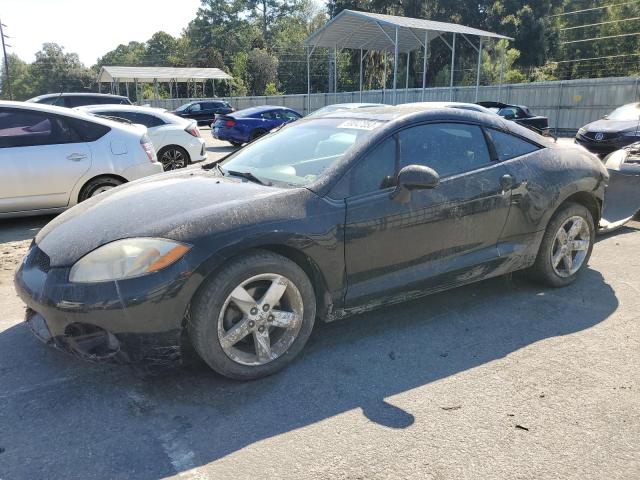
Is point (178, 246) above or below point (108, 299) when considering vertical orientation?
above

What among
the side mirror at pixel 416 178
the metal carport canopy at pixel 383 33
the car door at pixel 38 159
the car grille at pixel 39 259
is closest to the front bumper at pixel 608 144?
the metal carport canopy at pixel 383 33

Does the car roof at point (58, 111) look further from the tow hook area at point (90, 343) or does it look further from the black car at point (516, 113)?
the black car at point (516, 113)

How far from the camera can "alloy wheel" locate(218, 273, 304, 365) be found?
2.99 meters

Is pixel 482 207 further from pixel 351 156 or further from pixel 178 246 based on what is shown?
pixel 178 246

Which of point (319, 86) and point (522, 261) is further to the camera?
point (319, 86)

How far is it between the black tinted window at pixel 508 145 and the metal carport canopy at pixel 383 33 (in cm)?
1761

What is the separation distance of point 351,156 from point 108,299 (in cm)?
168

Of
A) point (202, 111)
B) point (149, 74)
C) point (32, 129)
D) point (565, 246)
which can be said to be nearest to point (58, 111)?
point (32, 129)

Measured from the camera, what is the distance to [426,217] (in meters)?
3.62

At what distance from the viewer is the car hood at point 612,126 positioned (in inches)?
534

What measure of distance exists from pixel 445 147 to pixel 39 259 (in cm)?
275

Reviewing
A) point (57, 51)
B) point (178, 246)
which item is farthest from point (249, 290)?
point (57, 51)

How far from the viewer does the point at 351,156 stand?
11.4 ft

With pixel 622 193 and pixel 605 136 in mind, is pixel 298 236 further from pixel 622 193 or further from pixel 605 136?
pixel 605 136
